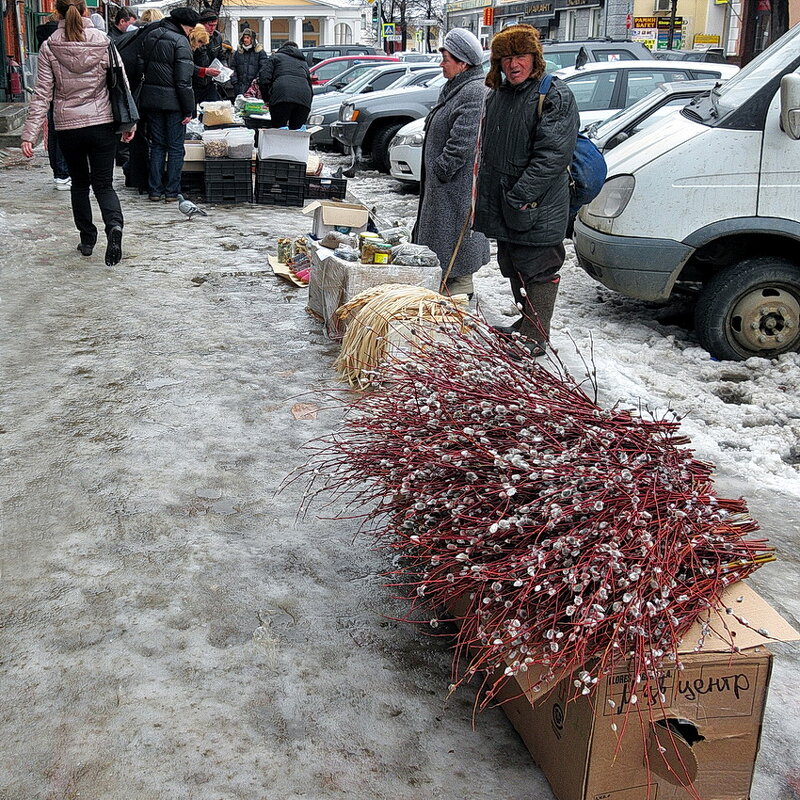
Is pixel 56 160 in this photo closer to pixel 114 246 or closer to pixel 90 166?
pixel 90 166

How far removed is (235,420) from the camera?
15.7ft

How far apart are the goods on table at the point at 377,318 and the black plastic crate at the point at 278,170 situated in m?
6.57

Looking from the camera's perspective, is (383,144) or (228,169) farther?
(383,144)

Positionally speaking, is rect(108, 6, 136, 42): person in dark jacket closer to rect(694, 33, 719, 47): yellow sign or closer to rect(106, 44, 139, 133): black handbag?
rect(106, 44, 139, 133): black handbag

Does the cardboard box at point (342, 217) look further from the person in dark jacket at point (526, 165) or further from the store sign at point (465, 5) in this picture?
the store sign at point (465, 5)

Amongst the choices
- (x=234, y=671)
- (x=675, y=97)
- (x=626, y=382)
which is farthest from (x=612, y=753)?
(x=675, y=97)

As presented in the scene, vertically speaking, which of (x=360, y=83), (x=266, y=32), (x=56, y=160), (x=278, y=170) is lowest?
(x=278, y=170)

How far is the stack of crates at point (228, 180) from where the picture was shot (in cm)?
1141

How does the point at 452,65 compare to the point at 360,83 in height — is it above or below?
below

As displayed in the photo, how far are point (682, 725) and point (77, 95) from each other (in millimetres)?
6818

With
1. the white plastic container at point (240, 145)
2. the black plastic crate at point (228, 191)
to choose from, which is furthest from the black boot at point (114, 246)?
the white plastic container at point (240, 145)

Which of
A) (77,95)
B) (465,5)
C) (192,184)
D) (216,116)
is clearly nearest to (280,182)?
(192,184)

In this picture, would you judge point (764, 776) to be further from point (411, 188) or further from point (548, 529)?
point (411, 188)

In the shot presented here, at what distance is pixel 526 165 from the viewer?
5262 mm
